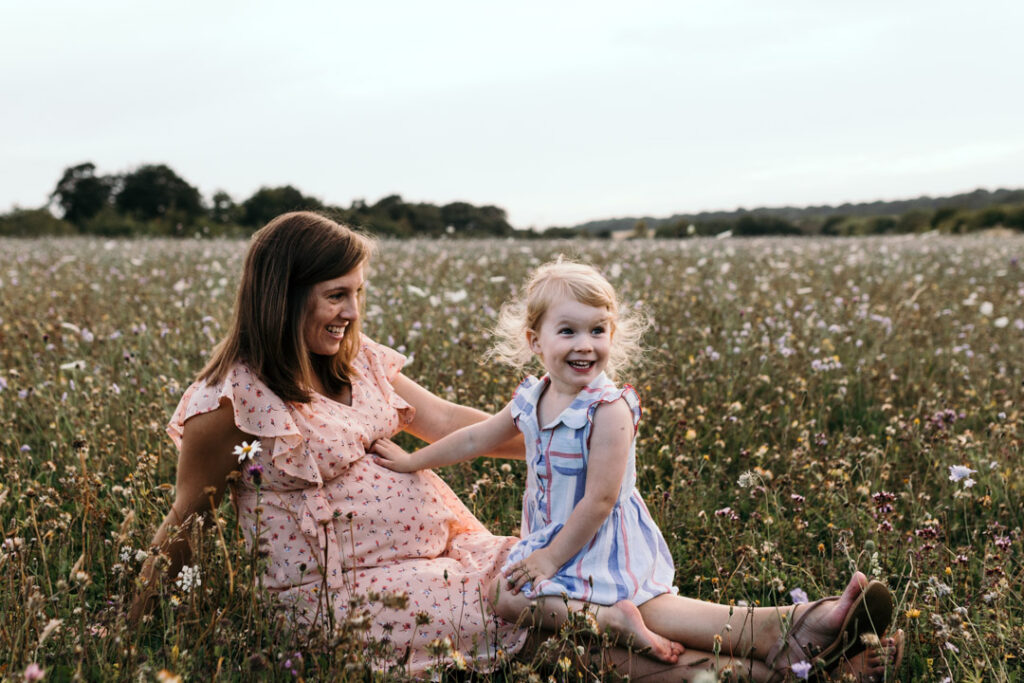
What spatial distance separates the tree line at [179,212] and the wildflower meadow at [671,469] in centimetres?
603

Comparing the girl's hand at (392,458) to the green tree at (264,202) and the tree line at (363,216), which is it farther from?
the green tree at (264,202)

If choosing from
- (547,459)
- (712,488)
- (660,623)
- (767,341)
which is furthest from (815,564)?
(767,341)

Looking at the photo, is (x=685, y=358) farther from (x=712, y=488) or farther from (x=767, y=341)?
(x=712, y=488)

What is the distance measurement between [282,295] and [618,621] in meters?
1.34

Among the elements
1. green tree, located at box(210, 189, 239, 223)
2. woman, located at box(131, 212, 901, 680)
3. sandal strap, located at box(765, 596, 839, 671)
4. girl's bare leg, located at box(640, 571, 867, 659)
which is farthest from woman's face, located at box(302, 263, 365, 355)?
green tree, located at box(210, 189, 239, 223)

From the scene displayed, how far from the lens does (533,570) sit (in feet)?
7.58

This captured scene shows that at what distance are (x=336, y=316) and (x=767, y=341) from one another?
9.87 ft

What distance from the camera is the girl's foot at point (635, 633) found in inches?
85.0

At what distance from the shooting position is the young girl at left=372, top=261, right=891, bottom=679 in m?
2.18

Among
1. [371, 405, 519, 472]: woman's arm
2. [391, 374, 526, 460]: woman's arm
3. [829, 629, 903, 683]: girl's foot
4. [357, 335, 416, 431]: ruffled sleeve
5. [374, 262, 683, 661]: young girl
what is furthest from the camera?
[391, 374, 526, 460]: woman's arm

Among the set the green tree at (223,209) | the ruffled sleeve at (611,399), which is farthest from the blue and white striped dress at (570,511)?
the green tree at (223,209)

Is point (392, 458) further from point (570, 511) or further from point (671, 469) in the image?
point (671, 469)

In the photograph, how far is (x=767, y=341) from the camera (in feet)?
16.0

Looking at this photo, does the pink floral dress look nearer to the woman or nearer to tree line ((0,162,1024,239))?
the woman
